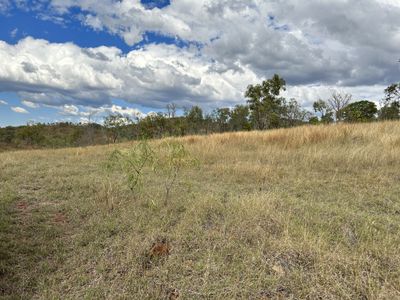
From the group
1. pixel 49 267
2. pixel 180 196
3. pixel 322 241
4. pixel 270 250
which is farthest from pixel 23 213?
pixel 322 241

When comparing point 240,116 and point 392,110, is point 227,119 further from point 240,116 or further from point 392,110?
point 392,110

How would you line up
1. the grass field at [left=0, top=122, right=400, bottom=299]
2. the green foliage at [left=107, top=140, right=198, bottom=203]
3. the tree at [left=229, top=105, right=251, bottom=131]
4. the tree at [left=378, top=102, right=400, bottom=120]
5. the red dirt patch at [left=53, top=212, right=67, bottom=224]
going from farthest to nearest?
the tree at [left=229, top=105, right=251, bottom=131]
the tree at [left=378, top=102, right=400, bottom=120]
the green foliage at [left=107, top=140, right=198, bottom=203]
the red dirt patch at [left=53, top=212, right=67, bottom=224]
the grass field at [left=0, top=122, right=400, bottom=299]

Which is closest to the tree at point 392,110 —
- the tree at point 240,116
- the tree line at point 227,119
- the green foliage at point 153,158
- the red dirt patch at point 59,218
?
the tree line at point 227,119

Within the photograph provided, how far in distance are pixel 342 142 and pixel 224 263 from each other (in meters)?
8.67

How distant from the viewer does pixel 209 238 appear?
12.2 feet

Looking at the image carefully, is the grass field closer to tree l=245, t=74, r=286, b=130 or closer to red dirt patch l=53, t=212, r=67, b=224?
red dirt patch l=53, t=212, r=67, b=224

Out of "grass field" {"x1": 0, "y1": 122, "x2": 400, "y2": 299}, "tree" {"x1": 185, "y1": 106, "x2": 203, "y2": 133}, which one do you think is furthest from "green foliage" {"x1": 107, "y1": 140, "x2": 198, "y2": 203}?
"tree" {"x1": 185, "y1": 106, "x2": 203, "y2": 133}

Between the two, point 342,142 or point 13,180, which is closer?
point 13,180

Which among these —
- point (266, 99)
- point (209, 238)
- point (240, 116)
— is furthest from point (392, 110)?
point (209, 238)

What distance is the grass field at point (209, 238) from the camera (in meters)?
2.89

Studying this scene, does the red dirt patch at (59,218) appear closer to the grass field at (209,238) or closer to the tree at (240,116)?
the grass field at (209,238)

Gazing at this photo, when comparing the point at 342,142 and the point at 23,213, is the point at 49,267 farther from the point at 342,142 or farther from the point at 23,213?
the point at 342,142

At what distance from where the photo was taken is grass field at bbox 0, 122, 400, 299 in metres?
2.89

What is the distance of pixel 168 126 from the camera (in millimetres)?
46375
